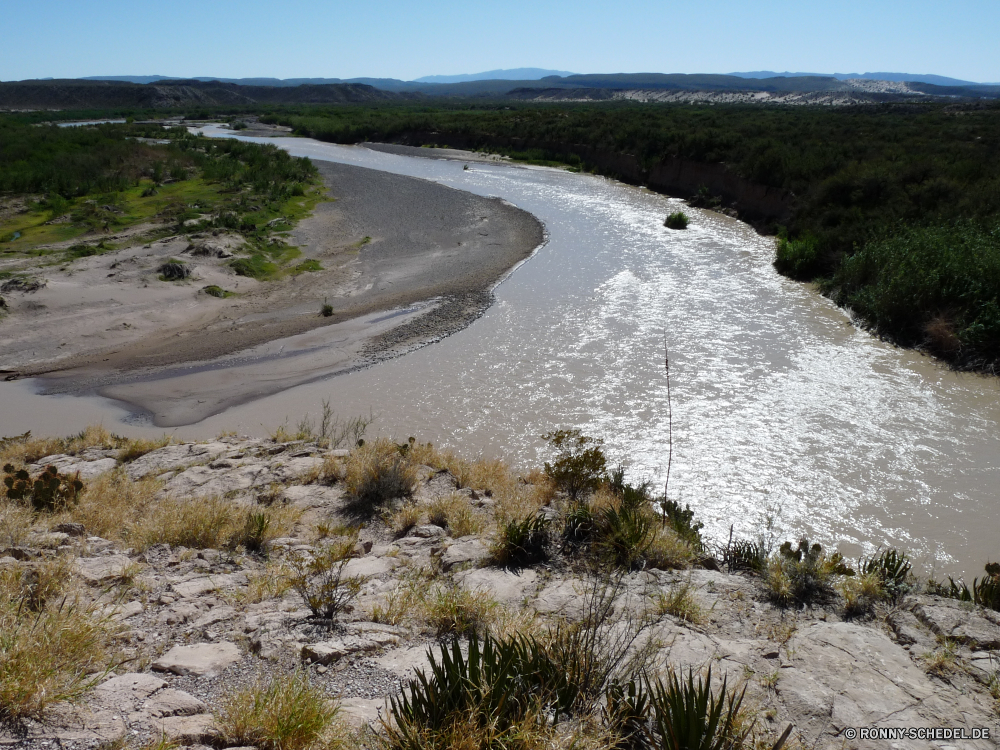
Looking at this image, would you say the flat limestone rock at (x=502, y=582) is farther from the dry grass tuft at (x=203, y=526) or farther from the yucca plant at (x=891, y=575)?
the yucca plant at (x=891, y=575)

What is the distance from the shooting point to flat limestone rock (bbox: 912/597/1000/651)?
14.2 feet

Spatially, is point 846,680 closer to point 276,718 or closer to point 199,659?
point 276,718

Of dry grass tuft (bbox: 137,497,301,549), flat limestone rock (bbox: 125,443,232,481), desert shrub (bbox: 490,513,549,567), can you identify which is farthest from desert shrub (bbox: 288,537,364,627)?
flat limestone rock (bbox: 125,443,232,481)

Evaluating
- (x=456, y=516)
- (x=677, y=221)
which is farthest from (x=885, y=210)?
(x=456, y=516)

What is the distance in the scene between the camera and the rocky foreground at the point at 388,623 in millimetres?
3344

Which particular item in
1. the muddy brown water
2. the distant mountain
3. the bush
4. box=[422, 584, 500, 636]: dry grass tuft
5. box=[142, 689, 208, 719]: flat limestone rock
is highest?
the distant mountain

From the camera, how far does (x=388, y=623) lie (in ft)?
14.3

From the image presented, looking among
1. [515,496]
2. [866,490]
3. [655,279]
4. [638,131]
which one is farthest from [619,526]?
[638,131]

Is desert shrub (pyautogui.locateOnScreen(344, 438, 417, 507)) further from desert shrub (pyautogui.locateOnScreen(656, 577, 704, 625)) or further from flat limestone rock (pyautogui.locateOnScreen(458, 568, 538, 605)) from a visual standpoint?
A: desert shrub (pyautogui.locateOnScreen(656, 577, 704, 625))

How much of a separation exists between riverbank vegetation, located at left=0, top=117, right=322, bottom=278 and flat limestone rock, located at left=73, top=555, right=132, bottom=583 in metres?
12.6

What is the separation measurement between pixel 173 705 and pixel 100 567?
2353 mm

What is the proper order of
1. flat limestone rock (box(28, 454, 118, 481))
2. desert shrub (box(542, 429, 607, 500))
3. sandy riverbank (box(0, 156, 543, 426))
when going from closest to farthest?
1. desert shrub (box(542, 429, 607, 500))
2. flat limestone rock (box(28, 454, 118, 481))
3. sandy riverbank (box(0, 156, 543, 426))

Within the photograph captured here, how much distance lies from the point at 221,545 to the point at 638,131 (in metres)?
37.1

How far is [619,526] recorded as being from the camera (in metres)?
5.59
